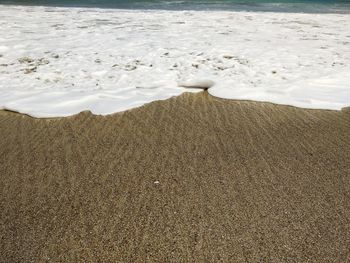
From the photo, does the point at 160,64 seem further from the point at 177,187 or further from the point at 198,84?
the point at 177,187

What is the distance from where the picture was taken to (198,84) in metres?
5.73

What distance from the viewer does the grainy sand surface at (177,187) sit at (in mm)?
2510

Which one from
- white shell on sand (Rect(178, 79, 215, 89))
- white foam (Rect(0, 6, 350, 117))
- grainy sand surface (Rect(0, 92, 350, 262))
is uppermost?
grainy sand surface (Rect(0, 92, 350, 262))

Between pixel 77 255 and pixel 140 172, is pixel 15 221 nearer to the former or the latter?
pixel 77 255

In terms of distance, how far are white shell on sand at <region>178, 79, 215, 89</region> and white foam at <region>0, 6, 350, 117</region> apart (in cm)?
1

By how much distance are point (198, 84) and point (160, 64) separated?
1.32m

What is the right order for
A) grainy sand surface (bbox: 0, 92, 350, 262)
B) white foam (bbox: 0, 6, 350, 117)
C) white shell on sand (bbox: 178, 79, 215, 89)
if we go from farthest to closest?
white shell on sand (bbox: 178, 79, 215, 89) < white foam (bbox: 0, 6, 350, 117) < grainy sand surface (bbox: 0, 92, 350, 262)

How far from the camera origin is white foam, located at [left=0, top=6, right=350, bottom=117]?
524 cm

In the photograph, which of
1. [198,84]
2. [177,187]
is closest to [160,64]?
[198,84]

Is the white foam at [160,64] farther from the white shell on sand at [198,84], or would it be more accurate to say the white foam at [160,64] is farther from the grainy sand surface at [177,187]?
the grainy sand surface at [177,187]

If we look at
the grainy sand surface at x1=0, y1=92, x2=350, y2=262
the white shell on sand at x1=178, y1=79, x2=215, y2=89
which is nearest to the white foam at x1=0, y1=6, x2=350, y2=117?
the white shell on sand at x1=178, y1=79, x2=215, y2=89

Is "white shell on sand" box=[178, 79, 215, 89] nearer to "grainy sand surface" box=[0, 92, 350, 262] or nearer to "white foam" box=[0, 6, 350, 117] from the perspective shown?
"white foam" box=[0, 6, 350, 117]

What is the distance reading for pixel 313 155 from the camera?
3.72 meters

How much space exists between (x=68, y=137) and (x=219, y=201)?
1.90m
